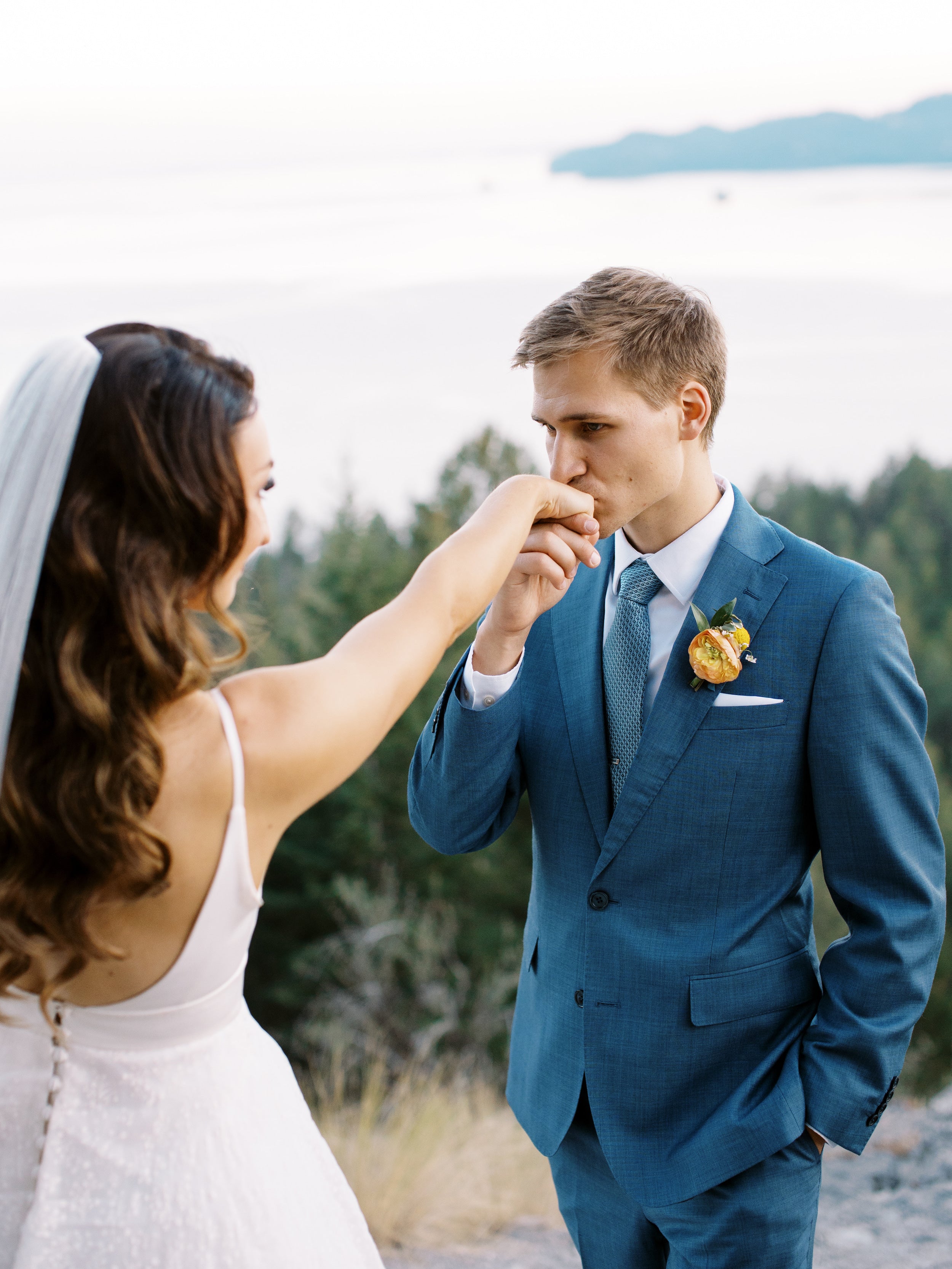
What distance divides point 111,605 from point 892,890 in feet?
5.38

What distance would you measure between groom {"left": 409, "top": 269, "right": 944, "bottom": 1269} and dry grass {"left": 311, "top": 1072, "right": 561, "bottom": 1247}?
239 cm

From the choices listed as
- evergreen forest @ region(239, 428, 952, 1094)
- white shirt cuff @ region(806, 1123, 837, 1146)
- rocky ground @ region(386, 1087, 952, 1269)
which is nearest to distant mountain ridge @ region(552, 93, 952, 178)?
evergreen forest @ region(239, 428, 952, 1094)

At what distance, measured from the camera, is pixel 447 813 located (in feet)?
8.15

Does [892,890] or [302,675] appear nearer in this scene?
[302,675]

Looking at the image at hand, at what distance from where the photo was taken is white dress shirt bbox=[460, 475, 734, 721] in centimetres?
241

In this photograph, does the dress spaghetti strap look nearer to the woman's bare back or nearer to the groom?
the woman's bare back

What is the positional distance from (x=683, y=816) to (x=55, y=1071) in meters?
1.26

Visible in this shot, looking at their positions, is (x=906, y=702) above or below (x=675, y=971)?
above

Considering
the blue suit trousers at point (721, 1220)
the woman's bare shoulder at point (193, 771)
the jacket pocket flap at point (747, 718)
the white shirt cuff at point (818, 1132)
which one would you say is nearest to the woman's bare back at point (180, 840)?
the woman's bare shoulder at point (193, 771)

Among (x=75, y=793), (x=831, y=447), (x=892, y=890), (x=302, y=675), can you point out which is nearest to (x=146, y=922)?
(x=75, y=793)

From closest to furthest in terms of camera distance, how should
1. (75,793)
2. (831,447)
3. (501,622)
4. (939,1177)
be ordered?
(75,793), (501,622), (939,1177), (831,447)

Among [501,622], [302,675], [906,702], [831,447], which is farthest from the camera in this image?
[831,447]

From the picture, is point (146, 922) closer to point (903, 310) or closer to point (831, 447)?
point (831, 447)

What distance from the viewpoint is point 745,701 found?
2.22m
